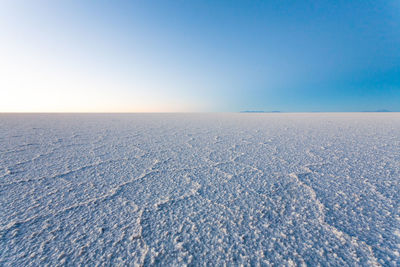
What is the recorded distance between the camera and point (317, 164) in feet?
4.36

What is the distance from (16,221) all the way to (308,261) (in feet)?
3.23

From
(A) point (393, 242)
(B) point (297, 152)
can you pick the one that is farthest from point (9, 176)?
(B) point (297, 152)

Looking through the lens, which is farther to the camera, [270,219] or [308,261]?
[270,219]

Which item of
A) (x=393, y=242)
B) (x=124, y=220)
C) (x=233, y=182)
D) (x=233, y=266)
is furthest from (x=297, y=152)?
(x=124, y=220)

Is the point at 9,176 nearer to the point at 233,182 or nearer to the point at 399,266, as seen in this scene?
the point at 233,182

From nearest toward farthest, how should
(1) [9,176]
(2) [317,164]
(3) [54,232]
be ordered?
(3) [54,232] → (1) [9,176] → (2) [317,164]

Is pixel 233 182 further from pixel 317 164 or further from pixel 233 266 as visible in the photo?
pixel 317 164

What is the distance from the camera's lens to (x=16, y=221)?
25.7 inches

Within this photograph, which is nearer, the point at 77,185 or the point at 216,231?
the point at 216,231

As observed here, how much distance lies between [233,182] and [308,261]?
21.3 inches

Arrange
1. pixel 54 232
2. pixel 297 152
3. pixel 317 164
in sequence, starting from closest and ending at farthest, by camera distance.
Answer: pixel 54 232, pixel 317 164, pixel 297 152

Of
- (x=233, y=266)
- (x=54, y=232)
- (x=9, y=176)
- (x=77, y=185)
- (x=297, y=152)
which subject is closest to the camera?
(x=233, y=266)

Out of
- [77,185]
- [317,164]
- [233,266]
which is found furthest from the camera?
[317,164]

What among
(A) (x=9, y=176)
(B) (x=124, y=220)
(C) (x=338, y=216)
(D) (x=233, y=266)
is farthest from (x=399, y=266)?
(A) (x=9, y=176)
